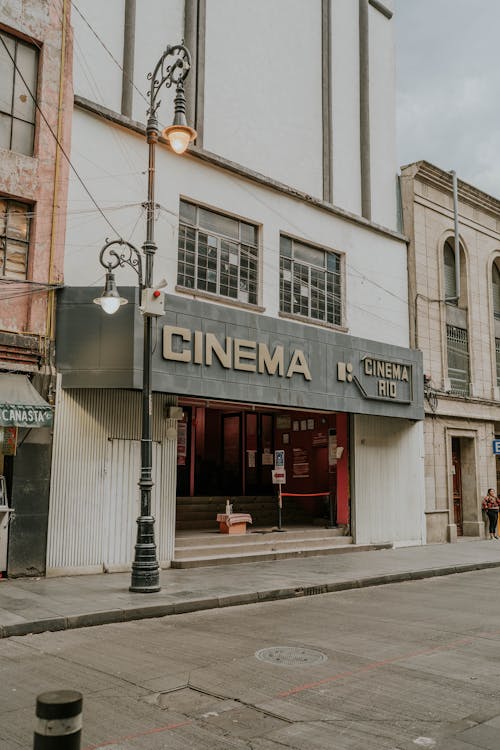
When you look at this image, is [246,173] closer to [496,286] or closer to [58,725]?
[496,286]

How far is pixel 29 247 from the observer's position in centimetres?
1290

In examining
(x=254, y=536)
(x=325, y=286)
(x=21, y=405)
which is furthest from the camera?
(x=325, y=286)

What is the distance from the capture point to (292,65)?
1900 cm

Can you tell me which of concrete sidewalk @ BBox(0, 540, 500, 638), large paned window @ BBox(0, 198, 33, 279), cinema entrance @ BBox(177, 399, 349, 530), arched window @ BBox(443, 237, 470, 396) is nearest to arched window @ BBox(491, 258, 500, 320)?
arched window @ BBox(443, 237, 470, 396)

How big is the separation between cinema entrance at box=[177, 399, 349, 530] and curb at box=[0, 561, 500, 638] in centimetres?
619

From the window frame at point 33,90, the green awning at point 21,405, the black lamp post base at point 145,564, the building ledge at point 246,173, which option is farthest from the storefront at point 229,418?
the building ledge at point 246,173

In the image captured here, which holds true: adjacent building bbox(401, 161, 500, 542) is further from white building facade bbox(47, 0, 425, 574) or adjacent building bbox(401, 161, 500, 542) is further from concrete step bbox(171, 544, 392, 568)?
concrete step bbox(171, 544, 392, 568)

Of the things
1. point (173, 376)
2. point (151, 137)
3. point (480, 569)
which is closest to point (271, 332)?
point (173, 376)

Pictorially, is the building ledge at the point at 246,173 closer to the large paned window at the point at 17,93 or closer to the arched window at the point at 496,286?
the large paned window at the point at 17,93

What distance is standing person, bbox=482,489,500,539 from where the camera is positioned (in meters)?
22.7

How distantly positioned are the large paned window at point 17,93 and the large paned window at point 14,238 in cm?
→ 115

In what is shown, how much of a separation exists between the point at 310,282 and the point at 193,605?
34.1 ft

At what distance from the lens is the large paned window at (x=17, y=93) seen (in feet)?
42.3

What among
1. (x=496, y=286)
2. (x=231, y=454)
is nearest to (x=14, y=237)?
(x=231, y=454)
